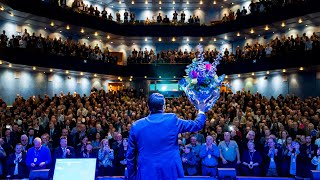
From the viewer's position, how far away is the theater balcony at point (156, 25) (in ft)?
70.3

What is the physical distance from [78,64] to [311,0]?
54.2 ft

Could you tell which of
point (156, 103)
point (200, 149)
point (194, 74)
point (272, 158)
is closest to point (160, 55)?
point (200, 149)

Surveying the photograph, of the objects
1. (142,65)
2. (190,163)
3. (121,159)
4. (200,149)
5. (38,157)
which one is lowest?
(190,163)

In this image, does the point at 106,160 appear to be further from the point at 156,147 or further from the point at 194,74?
the point at 156,147

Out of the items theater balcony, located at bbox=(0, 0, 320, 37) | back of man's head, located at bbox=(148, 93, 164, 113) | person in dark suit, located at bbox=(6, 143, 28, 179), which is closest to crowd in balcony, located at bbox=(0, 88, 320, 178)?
person in dark suit, located at bbox=(6, 143, 28, 179)

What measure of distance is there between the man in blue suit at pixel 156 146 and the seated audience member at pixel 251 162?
5633 mm

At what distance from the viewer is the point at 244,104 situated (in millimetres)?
17047

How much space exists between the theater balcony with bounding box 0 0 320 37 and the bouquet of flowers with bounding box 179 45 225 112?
18247 millimetres

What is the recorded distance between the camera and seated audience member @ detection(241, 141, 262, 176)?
26.9 feet

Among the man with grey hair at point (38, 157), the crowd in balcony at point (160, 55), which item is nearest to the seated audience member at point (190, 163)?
the man with grey hair at point (38, 157)

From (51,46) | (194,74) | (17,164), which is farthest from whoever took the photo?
(51,46)

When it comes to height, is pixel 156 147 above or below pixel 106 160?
above

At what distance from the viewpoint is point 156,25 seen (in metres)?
29.2

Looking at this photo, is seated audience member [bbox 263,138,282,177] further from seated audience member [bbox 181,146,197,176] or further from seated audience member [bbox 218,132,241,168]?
seated audience member [bbox 181,146,197,176]
